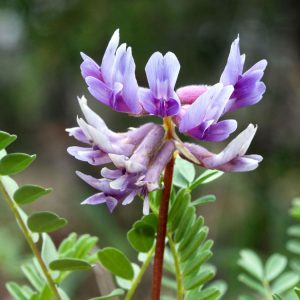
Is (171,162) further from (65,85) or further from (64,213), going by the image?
(64,213)

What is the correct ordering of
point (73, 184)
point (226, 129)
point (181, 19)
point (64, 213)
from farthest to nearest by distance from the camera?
1. point (64, 213)
2. point (73, 184)
3. point (181, 19)
4. point (226, 129)

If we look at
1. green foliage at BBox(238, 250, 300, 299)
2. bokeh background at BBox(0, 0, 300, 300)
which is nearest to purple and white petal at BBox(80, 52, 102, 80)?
green foliage at BBox(238, 250, 300, 299)

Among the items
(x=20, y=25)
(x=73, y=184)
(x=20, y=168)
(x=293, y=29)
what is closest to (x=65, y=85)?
(x=73, y=184)

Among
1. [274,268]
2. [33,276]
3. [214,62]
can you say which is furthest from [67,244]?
[214,62]

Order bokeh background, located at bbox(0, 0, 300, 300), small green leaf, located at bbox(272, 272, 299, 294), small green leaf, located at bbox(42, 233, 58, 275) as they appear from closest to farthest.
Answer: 1. small green leaf, located at bbox(42, 233, 58, 275)
2. small green leaf, located at bbox(272, 272, 299, 294)
3. bokeh background, located at bbox(0, 0, 300, 300)

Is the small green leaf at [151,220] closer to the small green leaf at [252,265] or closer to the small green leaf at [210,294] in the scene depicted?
the small green leaf at [210,294]

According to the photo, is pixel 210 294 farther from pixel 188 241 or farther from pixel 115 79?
pixel 115 79

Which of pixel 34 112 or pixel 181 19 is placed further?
pixel 34 112

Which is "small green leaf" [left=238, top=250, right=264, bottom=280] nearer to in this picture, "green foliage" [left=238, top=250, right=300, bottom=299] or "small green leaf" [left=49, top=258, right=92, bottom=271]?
"green foliage" [left=238, top=250, right=300, bottom=299]
